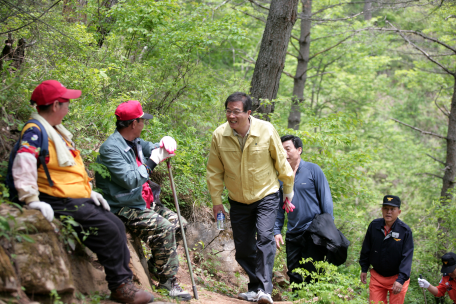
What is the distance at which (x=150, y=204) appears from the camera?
4.28m

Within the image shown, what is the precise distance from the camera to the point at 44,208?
281 cm

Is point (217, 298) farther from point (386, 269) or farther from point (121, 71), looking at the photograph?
point (121, 71)

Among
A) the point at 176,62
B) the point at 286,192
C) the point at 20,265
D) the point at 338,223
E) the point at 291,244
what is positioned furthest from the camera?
the point at 338,223

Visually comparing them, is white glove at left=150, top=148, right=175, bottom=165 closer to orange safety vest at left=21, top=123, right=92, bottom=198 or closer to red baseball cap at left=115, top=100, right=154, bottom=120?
red baseball cap at left=115, top=100, right=154, bottom=120

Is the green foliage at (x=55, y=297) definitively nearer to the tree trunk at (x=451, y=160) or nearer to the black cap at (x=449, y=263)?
the black cap at (x=449, y=263)

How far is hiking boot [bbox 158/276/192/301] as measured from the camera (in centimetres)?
392

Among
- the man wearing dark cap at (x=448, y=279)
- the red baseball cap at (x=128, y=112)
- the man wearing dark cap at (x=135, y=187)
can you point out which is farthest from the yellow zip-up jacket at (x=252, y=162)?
the man wearing dark cap at (x=448, y=279)

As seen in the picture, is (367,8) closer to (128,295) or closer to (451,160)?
(451,160)

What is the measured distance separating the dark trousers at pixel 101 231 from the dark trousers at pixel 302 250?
2.53 metres

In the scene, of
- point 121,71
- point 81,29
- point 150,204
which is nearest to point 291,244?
point 150,204

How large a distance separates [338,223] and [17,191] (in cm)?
868

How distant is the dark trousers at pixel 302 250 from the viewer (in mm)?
4914

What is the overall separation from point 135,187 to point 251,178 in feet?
4.34

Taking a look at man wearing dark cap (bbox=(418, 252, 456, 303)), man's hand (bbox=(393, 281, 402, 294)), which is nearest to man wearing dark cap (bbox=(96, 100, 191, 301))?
man's hand (bbox=(393, 281, 402, 294))
